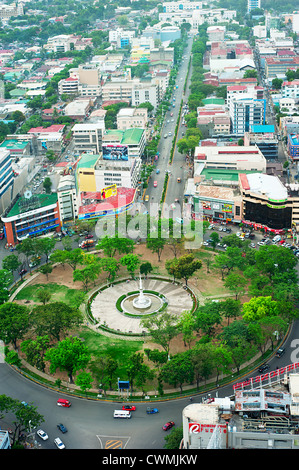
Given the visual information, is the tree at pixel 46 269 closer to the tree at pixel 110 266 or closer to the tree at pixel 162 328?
the tree at pixel 110 266

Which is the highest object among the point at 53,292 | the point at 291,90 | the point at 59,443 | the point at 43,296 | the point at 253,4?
the point at 253,4

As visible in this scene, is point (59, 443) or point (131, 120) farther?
point (131, 120)

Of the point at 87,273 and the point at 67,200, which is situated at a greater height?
the point at 67,200

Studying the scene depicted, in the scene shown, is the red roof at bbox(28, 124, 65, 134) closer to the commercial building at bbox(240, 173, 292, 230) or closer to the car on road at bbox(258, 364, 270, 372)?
the commercial building at bbox(240, 173, 292, 230)

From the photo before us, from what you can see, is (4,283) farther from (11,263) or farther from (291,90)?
(291,90)

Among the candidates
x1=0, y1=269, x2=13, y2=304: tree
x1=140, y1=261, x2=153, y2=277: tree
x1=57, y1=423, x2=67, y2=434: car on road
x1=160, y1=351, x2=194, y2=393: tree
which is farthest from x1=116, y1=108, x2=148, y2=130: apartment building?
x1=57, y1=423, x2=67, y2=434: car on road

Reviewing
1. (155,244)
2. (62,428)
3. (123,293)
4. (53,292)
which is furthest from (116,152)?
(62,428)
